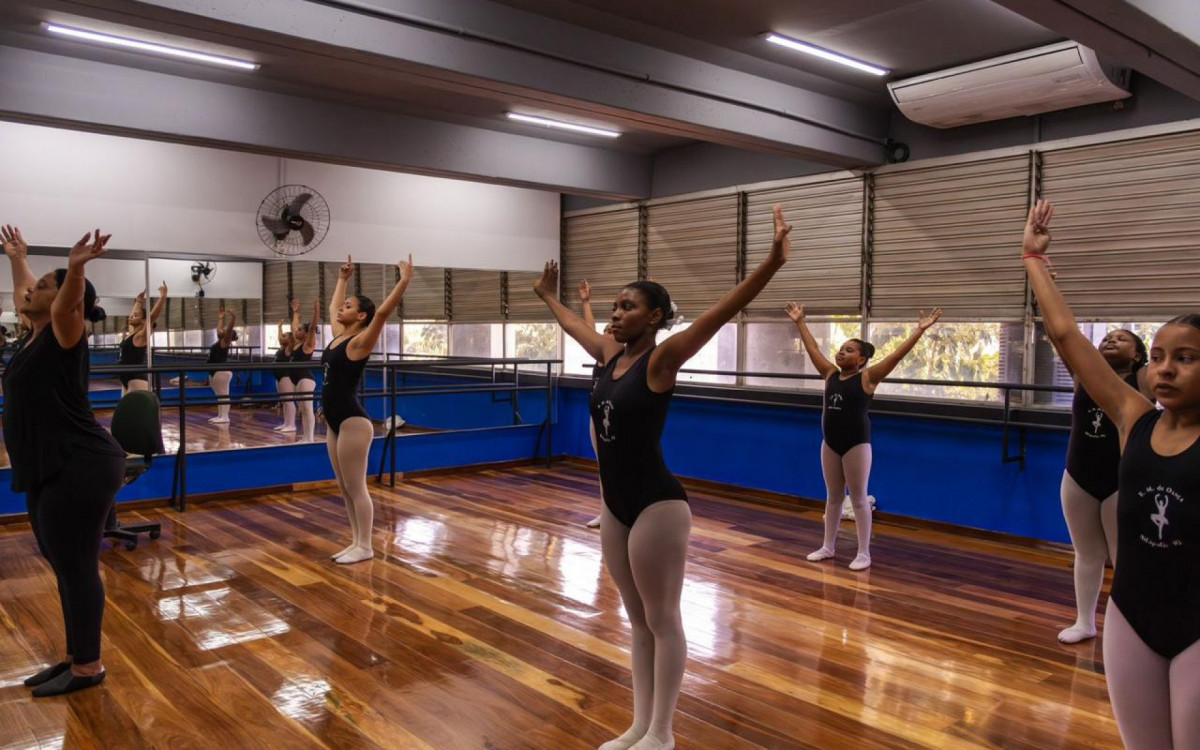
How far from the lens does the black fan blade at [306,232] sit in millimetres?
6965

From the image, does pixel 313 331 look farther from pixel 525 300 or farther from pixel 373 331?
pixel 373 331

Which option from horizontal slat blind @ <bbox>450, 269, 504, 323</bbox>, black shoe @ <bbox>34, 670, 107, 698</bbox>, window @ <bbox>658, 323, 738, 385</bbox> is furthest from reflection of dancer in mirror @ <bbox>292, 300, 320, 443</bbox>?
black shoe @ <bbox>34, 670, 107, 698</bbox>

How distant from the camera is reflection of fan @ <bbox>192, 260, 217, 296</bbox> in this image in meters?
6.59

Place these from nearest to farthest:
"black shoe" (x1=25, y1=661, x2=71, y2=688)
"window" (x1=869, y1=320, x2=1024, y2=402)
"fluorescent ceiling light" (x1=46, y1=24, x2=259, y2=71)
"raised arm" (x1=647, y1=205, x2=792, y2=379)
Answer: "raised arm" (x1=647, y1=205, x2=792, y2=379) → "black shoe" (x1=25, y1=661, x2=71, y2=688) → "fluorescent ceiling light" (x1=46, y1=24, x2=259, y2=71) → "window" (x1=869, y1=320, x2=1024, y2=402)

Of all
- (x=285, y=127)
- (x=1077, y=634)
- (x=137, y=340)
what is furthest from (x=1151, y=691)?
(x=137, y=340)

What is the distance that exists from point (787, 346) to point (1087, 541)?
3529 mm

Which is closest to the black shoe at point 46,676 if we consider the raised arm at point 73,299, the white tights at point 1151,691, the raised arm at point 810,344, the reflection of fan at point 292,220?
the raised arm at point 73,299

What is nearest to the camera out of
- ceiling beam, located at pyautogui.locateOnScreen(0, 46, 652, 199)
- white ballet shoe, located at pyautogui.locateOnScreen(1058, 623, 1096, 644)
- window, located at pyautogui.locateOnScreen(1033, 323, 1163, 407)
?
white ballet shoe, located at pyautogui.locateOnScreen(1058, 623, 1096, 644)

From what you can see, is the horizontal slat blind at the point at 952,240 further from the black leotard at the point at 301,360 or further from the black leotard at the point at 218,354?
the black leotard at the point at 218,354

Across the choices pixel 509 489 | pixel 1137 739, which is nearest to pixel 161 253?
pixel 509 489

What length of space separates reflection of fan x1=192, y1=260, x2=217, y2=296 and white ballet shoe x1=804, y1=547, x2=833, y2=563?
4825mm

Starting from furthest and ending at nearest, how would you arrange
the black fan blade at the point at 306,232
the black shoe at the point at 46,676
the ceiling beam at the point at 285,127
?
the black fan blade at the point at 306,232
the ceiling beam at the point at 285,127
the black shoe at the point at 46,676

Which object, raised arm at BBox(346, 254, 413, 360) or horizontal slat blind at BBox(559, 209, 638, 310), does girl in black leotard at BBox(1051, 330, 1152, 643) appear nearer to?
raised arm at BBox(346, 254, 413, 360)

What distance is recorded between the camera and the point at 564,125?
6.64 metres
